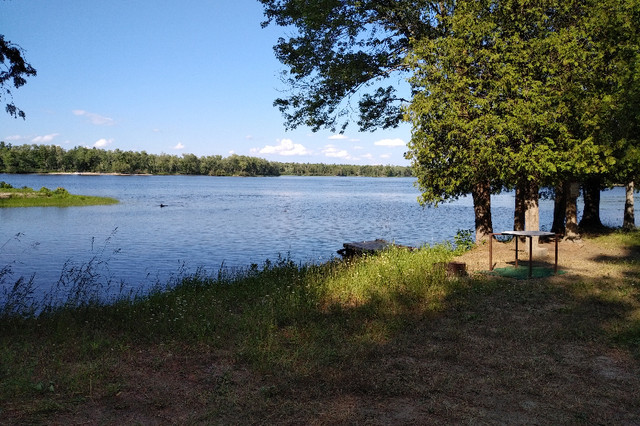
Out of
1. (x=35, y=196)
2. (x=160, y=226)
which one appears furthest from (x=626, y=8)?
(x=35, y=196)

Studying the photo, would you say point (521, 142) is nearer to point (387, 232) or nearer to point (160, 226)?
point (387, 232)

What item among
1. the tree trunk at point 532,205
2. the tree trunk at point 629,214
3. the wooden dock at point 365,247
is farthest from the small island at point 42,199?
the tree trunk at point 629,214

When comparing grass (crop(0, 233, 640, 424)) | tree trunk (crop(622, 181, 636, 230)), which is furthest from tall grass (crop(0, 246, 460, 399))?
tree trunk (crop(622, 181, 636, 230))

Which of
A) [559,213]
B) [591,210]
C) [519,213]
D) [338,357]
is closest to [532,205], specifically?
[519,213]

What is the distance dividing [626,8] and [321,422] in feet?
54.5

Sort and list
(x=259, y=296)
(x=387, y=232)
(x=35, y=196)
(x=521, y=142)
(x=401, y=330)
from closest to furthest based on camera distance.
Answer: (x=401, y=330), (x=259, y=296), (x=521, y=142), (x=387, y=232), (x=35, y=196)

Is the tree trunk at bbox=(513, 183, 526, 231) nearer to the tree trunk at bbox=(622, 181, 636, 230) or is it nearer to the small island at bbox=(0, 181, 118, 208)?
the tree trunk at bbox=(622, 181, 636, 230)

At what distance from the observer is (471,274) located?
13.3 meters

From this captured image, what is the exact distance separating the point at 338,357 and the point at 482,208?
1491 cm

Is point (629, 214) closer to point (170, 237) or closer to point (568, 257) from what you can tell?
point (568, 257)

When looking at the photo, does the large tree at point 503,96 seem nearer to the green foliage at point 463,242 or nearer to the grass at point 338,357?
the green foliage at point 463,242

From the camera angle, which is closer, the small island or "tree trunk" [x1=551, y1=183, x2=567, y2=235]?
"tree trunk" [x1=551, y1=183, x2=567, y2=235]

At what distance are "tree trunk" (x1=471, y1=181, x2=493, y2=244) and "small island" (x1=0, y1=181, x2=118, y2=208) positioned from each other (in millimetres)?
54294

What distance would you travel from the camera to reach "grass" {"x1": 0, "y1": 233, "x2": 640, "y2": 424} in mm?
5633
